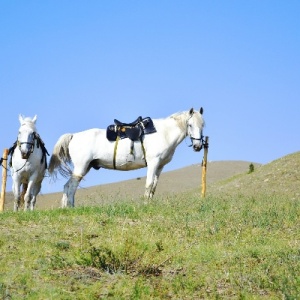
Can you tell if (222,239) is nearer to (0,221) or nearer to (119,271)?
(119,271)

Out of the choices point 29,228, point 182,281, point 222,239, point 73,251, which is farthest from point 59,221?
point 182,281

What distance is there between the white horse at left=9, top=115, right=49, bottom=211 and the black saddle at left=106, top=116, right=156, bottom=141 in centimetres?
205

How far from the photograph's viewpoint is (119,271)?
9.66m

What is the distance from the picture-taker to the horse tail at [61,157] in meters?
19.2

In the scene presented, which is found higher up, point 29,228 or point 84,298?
point 29,228

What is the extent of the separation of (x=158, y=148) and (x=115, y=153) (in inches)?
51.1

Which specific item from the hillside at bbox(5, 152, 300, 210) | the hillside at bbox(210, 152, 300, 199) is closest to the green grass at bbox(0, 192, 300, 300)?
the hillside at bbox(5, 152, 300, 210)

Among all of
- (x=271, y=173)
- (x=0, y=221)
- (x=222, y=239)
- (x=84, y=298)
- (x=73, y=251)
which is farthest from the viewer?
(x=271, y=173)

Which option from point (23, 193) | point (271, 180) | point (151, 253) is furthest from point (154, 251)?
point (271, 180)

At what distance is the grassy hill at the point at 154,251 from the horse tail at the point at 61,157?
3.92 meters

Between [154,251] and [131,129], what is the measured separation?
8.35 m

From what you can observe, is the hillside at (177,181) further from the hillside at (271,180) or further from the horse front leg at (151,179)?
the horse front leg at (151,179)

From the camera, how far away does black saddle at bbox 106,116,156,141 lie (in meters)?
18.8

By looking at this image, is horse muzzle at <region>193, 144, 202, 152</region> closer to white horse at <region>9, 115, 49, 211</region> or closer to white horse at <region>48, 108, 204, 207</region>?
white horse at <region>48, 108, 204, 207</region>
